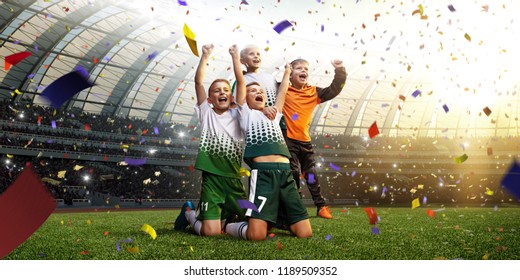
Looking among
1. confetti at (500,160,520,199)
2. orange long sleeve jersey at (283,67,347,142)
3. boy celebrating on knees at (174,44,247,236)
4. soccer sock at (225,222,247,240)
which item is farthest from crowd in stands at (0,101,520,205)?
soccer sock at (225,222,247,240)

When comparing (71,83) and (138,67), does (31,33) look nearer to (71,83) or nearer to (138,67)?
(138,67)

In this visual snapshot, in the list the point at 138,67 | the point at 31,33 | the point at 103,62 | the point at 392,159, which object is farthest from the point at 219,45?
the point at 392,159

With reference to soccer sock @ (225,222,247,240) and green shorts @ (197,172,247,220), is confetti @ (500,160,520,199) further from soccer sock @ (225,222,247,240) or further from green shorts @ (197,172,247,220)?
soccer sock @ (225,222,247,240)

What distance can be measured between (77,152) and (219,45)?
11.5m


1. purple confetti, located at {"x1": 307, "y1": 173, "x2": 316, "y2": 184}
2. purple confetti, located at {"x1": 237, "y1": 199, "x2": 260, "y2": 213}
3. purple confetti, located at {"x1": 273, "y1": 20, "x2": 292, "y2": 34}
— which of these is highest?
purple confetti, located at {"x1": 273, "y1": 20, "x2": 292, "y2": 34}

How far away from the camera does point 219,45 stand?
2861 centimetres

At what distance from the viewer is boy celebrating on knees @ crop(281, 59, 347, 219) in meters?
6.11

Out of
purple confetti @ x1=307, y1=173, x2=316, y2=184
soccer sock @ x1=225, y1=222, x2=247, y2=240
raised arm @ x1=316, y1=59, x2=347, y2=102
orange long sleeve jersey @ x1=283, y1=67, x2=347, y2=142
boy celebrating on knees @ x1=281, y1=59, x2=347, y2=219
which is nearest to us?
soccer sock @ x1=225, y1=222, x2=247, y2=240

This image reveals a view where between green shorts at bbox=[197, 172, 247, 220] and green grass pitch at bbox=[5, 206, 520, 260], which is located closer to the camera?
green grass pitch at bbox=[5, 206, 520, 260]

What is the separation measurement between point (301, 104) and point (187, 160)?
28119mm

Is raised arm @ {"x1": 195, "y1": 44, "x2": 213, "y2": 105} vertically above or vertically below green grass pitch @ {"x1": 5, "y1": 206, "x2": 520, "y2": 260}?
above

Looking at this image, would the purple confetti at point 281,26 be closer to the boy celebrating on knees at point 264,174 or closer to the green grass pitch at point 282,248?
the boy celebrating on knees at point 264,174

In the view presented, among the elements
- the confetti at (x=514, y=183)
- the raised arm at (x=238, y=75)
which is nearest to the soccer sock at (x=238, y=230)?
the raised arm at (x=238, y=75)

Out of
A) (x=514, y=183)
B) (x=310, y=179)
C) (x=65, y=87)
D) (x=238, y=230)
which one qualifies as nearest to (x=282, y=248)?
(x=238, y=230)
